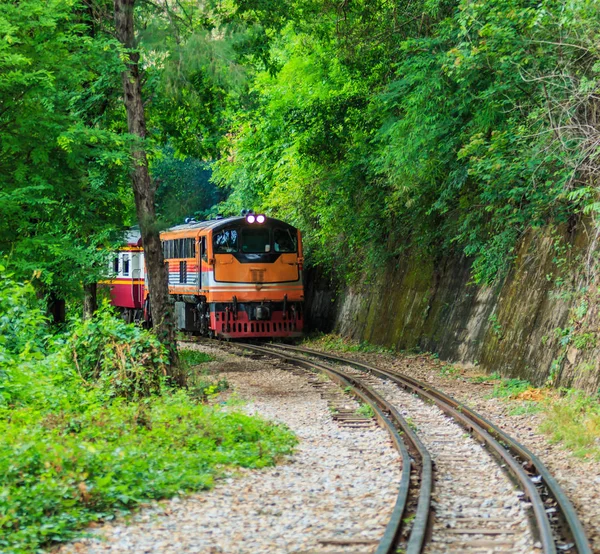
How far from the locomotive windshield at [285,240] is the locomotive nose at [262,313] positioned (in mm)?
1771

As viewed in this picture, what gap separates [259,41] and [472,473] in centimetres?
1239

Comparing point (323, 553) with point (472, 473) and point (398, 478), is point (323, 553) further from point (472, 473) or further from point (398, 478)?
point (472, 473)

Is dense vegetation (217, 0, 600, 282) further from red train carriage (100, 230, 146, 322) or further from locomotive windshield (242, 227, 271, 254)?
red train carriage (100, 230, 146, 322)

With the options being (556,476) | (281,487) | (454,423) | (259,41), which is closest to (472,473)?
(556,476)

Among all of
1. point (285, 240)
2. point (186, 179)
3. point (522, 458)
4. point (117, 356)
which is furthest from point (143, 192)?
point (186, 179)

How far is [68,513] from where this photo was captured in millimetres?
7062

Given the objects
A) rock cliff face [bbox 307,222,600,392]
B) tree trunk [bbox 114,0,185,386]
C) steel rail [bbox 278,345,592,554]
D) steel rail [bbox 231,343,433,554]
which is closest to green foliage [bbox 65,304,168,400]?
tree trunk [bbox 114,0,185,386]

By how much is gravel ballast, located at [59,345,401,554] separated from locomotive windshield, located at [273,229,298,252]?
49.2 feet

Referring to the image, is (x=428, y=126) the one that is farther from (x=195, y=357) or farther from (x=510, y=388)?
(x=195, y=357)

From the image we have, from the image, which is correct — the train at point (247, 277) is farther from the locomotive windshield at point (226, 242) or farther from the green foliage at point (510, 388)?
the green foliage at point (510, 388)

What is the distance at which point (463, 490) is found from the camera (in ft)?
26.7

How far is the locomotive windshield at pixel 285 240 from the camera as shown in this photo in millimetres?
25984

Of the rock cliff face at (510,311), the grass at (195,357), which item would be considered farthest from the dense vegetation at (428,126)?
the grass at (195,357)

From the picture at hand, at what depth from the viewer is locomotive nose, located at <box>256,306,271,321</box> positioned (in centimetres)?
2531
